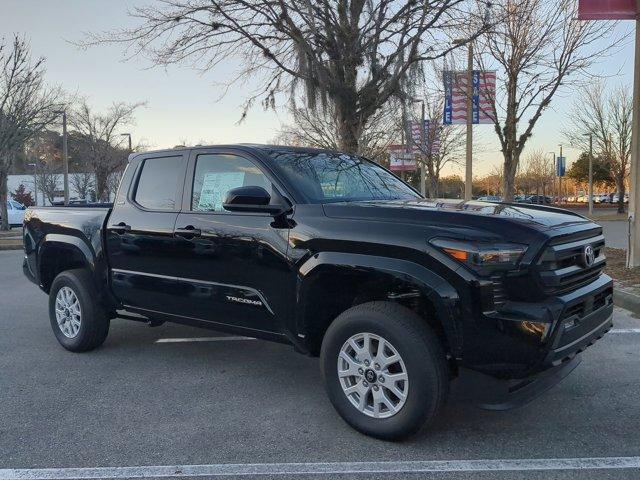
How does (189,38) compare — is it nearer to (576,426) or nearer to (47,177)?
(576,426)

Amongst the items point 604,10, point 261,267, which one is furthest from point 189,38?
point 261,267

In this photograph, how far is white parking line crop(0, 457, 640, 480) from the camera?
3135mm

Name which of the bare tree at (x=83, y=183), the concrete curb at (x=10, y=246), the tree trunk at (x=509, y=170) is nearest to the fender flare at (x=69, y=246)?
the tree trunk at (x=509, y=170)

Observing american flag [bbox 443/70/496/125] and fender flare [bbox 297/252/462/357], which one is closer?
fender flare [bbox 297/252/462/357]

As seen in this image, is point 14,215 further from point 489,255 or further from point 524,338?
point 524,338

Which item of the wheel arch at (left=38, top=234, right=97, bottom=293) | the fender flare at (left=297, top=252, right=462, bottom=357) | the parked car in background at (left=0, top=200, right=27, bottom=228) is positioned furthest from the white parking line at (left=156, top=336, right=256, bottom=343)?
the parked car in background at (left=0, top=200, right=27, bottom=228)

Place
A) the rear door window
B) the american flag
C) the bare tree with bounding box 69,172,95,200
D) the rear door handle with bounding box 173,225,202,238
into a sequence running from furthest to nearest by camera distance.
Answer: the bare tree with bounding box 69,172,95,200, the american flag, the rear door window, the rear door handle with bounding box 173,225,202,238

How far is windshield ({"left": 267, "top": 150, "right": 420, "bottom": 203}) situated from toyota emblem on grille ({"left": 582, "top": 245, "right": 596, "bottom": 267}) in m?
1.45

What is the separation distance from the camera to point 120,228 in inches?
198

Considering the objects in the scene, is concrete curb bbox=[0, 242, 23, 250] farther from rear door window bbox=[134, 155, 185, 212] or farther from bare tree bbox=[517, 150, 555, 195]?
bare tree bbox=[517, 150, 555, 195]

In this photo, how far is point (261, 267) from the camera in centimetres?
404

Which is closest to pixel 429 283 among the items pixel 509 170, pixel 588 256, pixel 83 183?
pixel 588 256

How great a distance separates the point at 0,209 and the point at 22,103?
9560 mm

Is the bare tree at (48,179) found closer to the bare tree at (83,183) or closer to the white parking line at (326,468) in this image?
the bare tree at (83,183)
